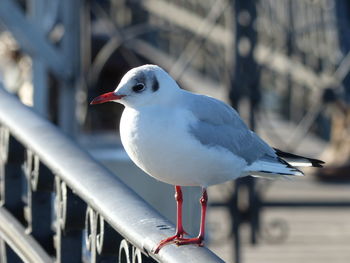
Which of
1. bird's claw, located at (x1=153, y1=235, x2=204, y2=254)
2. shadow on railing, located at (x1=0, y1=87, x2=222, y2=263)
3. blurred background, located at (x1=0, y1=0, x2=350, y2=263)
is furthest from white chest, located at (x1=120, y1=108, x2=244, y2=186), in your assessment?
blurred background, located at (x1=0, y1=0, x2=350, y2=263)

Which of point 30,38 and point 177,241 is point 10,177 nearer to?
point 177,241

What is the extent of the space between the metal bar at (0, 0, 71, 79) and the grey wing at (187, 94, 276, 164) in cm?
432

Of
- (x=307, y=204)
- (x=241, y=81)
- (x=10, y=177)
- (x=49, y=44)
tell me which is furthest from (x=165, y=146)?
(x=307, y=204)

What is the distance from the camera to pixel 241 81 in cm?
732

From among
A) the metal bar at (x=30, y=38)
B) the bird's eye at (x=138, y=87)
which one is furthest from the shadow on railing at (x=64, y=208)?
the metal bar at (x=30, y=38)

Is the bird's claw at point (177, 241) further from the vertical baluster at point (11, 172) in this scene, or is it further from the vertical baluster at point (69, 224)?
the vertical baluster at point (11, 172)

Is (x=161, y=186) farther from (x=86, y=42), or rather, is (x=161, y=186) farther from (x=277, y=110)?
(x=277, y=110)

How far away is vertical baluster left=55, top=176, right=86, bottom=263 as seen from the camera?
274 centimetres

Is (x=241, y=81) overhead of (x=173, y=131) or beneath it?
beneath

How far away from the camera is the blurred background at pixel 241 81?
24.2 feet

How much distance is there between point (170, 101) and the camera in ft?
9.13

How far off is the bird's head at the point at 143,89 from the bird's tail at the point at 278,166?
17.9 inches

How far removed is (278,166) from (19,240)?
29.9 inches

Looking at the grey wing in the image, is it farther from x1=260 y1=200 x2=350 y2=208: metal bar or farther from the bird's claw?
x1=260 y1=200 x2=350 y2=208: metal bar
